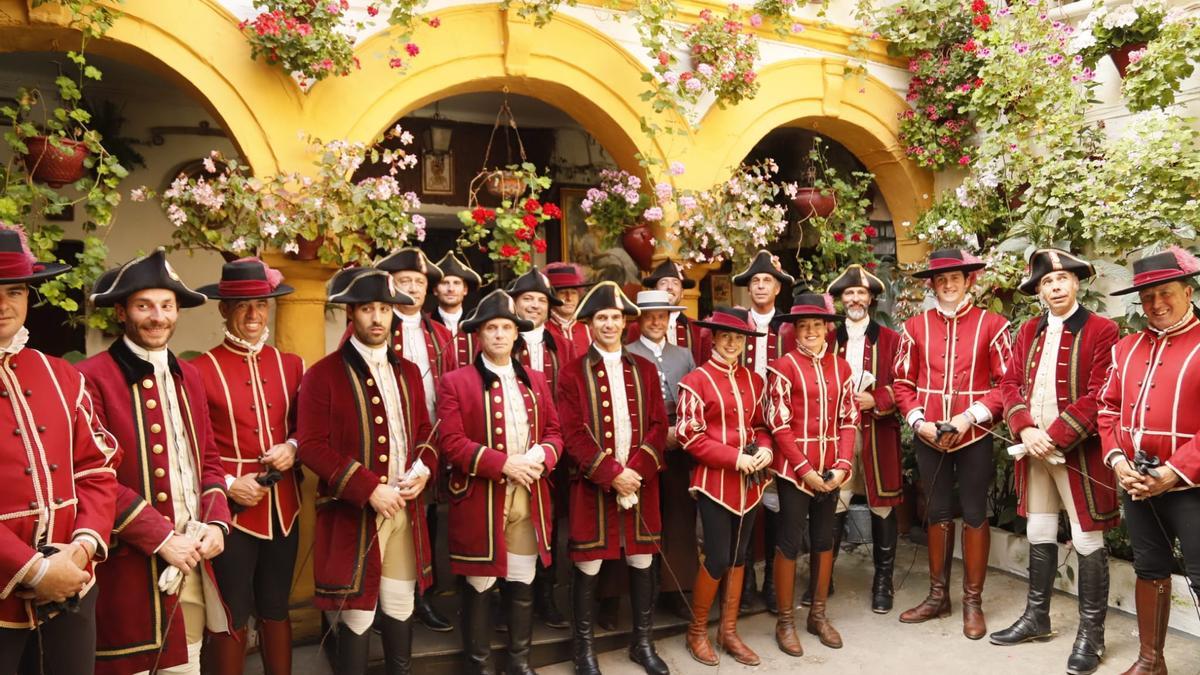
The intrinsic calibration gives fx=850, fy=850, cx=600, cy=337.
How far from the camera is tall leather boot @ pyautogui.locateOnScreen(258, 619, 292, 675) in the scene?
3818 millimetres

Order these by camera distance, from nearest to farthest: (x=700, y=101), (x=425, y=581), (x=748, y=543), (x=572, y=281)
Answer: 1. (x=425, y=581)
2. (x=748, y=543)
3. (x=572, y=281)
4. (x=700, y=101)

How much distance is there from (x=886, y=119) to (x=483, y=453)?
5.20 meters

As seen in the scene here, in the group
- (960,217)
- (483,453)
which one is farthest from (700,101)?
(483,453)

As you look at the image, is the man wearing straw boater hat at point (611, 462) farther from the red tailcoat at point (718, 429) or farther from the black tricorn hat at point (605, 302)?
the red tailcoat at point (718, 429)

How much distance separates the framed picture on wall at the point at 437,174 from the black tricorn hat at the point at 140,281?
4666mm

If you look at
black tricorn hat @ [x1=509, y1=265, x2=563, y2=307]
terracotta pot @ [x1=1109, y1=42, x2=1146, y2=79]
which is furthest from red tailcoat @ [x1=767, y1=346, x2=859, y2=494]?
terracotta pot @ [x1=1109, y1=42, x2=1146, y2=79]

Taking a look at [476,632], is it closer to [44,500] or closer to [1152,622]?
[44,500]

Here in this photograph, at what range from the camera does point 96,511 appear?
8.91 feet

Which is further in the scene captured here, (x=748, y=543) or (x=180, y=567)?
(x=748, y=543)

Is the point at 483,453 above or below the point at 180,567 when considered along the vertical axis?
above

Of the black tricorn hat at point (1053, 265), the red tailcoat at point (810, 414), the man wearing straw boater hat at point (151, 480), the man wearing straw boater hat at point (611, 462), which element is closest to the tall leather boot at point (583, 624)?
the man wearing straw boater hat at point (611, 462)

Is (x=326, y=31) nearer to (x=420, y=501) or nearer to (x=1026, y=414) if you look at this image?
(x=420, y=501)

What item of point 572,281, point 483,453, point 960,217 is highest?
point 960,217

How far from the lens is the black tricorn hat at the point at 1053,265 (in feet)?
14.8
